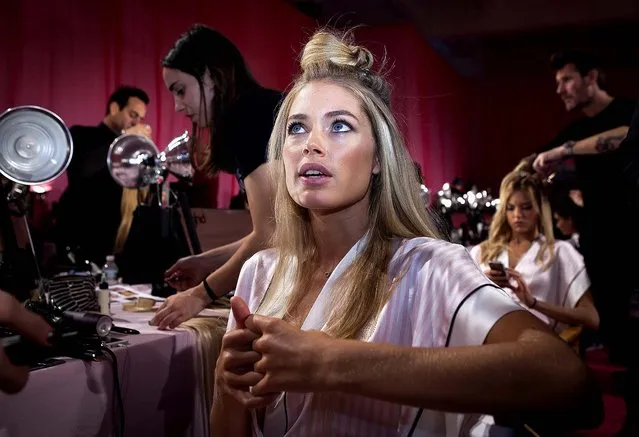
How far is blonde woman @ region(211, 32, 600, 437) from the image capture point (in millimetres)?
779

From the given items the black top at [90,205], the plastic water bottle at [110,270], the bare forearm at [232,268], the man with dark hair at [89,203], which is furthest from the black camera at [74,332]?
the black top at [90,205]

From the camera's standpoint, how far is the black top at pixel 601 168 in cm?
350

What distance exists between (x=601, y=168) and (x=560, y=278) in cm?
75

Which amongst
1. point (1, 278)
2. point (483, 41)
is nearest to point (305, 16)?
point (483, 41)

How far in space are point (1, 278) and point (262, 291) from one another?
0.78 metres

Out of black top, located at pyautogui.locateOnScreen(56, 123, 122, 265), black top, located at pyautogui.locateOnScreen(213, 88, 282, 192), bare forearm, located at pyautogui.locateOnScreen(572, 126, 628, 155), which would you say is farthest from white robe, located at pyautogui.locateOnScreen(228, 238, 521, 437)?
black top, located at pyautogui.locateOnScreen(56, 123, 122, 265)

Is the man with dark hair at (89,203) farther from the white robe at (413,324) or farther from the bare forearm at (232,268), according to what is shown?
the white robe at (413,324)

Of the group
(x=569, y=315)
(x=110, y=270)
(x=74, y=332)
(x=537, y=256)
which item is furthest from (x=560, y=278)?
(x=74, y=332)

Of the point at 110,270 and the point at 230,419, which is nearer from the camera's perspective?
the point at 230,419

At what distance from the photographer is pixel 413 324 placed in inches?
41.4

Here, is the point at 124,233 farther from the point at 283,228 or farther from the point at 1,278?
the point at 283,228

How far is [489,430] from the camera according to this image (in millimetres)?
960

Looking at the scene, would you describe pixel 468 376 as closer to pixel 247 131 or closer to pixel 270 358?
pixel 270 358

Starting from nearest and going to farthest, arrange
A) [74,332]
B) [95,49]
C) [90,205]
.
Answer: [74,332] → [90,205] → [95,49]
